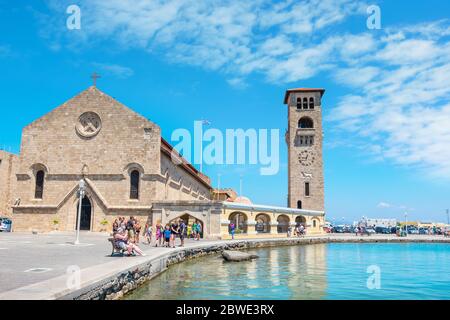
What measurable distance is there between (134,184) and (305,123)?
119 ft

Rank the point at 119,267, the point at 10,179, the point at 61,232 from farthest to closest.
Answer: the point at 10,179, the point at 61,232, the point at 119,267

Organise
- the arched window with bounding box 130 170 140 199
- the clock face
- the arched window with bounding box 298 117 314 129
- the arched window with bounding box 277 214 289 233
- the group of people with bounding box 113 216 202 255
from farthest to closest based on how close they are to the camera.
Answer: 1. the arched window with bounding box 298 117 314 129
2. the clock face
3. the arched window with bounding box 277 214 289 233
4. the arched window with bounding box 130 170 140 199
5. the group of people with bounding box 113 216 202 255

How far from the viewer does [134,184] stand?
33656 millimetres

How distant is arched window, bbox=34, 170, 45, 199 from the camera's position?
114ft

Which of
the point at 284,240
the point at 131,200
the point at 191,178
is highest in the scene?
the point at 191,178

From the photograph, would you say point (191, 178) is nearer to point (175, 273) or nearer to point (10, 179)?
point (10, 179)

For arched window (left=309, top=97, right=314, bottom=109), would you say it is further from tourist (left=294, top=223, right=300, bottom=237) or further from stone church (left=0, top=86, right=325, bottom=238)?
stone church (left=0, top=86, right=325, bottom=238)

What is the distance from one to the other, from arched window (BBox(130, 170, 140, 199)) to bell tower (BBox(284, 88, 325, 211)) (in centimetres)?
3108

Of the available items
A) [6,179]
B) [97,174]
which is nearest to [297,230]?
[97,174]

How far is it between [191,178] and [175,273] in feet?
115

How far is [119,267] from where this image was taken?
38.0 ft

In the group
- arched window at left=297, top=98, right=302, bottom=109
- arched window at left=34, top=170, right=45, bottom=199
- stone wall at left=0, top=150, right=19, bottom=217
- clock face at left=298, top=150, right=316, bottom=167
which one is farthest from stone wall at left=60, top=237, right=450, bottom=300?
arched window at left=297, top=98, right=302, bottom=109

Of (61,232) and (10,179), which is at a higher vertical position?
(10,179)
